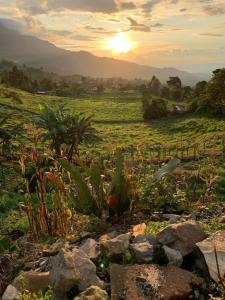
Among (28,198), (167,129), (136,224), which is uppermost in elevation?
(28,198)

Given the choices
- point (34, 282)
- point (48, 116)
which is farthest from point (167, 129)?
point (34, 282)

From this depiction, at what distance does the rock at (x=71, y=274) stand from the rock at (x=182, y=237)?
33.9 inches

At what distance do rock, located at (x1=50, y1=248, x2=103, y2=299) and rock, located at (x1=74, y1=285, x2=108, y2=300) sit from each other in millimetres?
245

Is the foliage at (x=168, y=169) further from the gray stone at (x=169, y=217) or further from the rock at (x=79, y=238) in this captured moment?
the rock at (x=79, y=238)

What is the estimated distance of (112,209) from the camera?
6.19m

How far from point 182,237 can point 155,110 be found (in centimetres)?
3316

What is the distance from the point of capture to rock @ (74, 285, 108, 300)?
3475 millimetres

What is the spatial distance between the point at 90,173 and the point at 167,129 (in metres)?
25.6

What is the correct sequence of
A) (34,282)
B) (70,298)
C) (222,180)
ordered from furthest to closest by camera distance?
(222,180) < (34,282) < (70,298)

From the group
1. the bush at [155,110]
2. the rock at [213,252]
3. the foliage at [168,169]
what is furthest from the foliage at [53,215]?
the bush at [155,110]

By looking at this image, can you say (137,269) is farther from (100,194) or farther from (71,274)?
(100,194)

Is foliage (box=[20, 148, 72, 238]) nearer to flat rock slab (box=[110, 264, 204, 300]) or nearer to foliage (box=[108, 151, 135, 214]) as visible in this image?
foliage (box=[108, 151, 135, 214])

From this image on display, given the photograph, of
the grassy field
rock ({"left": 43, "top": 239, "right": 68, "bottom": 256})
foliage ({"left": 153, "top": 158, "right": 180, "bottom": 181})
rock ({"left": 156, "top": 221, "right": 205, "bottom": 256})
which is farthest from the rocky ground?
the grassy field

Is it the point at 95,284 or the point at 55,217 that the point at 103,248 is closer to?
the point at 95,284
